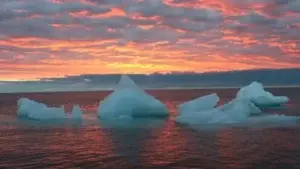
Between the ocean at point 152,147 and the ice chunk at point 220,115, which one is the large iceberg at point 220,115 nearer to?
the ice chunk at point 220,115

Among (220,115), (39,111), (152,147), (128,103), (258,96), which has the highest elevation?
(258,96)

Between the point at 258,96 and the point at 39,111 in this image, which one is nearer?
the point at 39,111

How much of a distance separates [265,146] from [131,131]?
11543 millimetres

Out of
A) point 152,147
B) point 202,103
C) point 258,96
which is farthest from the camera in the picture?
point 258,96

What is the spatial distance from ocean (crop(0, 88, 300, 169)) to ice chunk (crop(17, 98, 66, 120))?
9177 mm

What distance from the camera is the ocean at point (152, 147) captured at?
18031 millimetres

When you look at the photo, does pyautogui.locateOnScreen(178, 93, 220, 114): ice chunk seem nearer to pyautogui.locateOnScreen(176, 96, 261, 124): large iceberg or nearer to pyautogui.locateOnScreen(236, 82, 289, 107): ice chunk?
pyautogui.locateOnScreen(176, 96, 261, 124): large iceberg

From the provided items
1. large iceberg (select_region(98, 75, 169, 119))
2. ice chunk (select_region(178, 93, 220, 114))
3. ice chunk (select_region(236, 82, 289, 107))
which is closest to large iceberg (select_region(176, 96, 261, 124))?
ice chunk (select_region(178, 93, 220, 114))

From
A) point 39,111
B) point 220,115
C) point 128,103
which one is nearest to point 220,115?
point 220,115

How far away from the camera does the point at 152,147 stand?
22.8 metres

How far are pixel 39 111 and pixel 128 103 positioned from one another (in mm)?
11290

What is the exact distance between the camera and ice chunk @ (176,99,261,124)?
113 ft

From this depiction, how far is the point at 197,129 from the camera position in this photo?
3073cm

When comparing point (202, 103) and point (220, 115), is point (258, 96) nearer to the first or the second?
point (202, 103)
